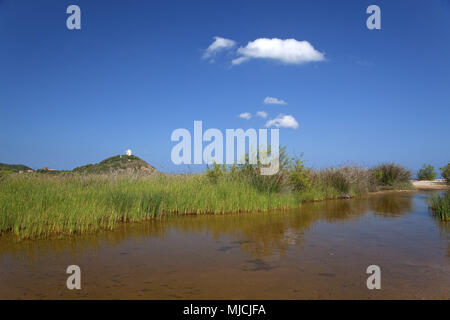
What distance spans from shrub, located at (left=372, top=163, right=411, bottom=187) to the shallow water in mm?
12756

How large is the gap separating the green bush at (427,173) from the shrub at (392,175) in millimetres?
9549

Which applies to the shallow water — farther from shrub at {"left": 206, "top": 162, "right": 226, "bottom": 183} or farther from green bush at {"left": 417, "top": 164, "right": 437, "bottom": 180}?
green bush at {"left": 417, "top": 164, "right": 437, "bottom": 180}

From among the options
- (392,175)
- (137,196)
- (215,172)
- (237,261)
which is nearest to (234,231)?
(237,261)

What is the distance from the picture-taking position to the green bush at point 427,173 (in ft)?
92.9

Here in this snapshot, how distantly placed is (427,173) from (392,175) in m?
10.9

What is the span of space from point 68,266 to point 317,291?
12.2 feet

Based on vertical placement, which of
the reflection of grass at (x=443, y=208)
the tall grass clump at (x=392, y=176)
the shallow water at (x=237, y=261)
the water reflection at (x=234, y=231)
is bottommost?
the shallow water at (x=237, y=261)

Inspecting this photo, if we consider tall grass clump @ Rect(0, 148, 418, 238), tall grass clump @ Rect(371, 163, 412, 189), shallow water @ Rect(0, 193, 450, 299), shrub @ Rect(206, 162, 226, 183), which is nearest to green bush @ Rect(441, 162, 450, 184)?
tall grass clump @ Rect(0, 148, 418, 238)

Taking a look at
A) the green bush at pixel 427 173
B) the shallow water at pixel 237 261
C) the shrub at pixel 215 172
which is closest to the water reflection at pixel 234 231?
the shallow water at pixel 237 261

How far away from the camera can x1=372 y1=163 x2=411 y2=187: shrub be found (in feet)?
66.9

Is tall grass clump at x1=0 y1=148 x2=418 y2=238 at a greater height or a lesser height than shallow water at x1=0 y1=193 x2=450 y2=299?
greater

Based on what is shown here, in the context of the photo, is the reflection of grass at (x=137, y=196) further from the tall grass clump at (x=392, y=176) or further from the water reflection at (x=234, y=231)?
the tall grass clump at (x=392, y=176)

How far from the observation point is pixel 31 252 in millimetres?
5637
